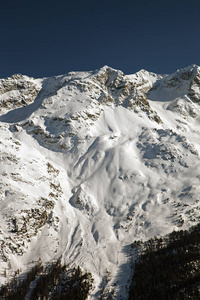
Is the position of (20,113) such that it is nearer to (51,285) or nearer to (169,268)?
(51,285)

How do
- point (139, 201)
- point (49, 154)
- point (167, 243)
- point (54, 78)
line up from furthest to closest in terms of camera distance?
1. point (54, 78)
2. point (49, 154)
3. point (139, 201)
4. point (167, 243)

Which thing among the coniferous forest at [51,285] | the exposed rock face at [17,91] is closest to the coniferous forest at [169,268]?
the coniferous forest at [51,285]

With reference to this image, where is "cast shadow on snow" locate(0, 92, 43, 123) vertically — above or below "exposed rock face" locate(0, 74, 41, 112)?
below

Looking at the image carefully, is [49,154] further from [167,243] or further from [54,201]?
[167,243]

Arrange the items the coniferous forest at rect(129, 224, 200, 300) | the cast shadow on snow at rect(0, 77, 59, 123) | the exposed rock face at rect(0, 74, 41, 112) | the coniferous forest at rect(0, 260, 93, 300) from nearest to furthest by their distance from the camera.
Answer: the coniferous forest at rect(129, 224, 200, 300), the coniferous forest at rect(0, 260, 93, 300), the cast shadow on snow at rect(0, 77, 59, 123), the exposed rock face at rect(0, 74, 41, 112)

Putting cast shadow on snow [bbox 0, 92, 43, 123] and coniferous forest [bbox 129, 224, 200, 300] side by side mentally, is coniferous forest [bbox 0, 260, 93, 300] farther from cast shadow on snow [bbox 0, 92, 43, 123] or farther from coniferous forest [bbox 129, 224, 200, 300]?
cast shadow on snow [bbox 0, 92, 43, 123]

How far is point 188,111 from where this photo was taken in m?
149

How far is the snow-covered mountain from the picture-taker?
5778cm

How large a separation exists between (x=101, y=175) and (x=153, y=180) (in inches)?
775

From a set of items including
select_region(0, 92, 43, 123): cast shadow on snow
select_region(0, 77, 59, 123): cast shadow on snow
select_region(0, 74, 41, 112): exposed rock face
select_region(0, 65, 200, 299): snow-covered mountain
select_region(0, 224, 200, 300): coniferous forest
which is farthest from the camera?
select_region(0, 74, 41, 112): exposed rock face

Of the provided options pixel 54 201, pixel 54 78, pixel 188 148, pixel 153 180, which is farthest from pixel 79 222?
pixel 54 78

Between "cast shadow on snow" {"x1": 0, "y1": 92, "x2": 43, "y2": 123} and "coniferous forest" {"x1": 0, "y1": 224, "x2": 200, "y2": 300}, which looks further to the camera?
"cast shadow on snow" {"x1": 0, "y1": 92, "x2": 43, "y2": 123}

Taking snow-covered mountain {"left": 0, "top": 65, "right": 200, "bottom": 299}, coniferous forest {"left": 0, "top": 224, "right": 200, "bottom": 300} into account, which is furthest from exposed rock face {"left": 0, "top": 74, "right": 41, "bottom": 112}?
coniferous forest {"left": 0, "top": 224, "right": 200, "bottom": 300}

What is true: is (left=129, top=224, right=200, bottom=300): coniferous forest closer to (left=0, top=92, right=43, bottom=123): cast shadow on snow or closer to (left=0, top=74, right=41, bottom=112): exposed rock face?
(left=0, top=92, right=43, bottom=123): cast shadow on snow
